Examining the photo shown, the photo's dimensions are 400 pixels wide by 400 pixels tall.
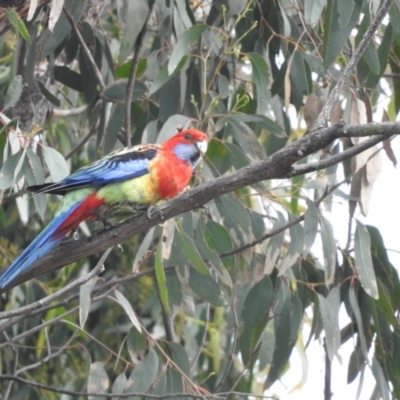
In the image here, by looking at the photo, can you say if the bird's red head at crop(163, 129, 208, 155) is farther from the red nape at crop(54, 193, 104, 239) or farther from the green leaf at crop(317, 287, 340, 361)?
the green leaf at crop(317, 287, 340, 361)

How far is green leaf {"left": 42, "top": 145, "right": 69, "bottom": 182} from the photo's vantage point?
3288 mm

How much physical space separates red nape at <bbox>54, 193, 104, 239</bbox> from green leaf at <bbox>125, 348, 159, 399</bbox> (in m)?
0.65

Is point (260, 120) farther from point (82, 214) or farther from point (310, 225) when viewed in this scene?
point (82, 214)

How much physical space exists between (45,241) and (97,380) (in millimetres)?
873

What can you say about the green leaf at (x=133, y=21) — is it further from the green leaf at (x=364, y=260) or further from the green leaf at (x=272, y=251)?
the green leaf at (x=364, y=260)

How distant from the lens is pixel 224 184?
8.66ft

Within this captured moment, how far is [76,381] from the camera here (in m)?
A: 5.07

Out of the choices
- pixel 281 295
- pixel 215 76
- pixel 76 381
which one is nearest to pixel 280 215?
pixel 281 295

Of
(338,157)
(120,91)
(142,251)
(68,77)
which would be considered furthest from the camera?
(68,77)

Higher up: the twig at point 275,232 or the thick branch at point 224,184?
the thick branch at point 224,184

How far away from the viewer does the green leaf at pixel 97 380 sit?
3.59 meters

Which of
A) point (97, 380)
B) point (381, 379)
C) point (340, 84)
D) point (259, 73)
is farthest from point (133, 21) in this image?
point (381, 379)

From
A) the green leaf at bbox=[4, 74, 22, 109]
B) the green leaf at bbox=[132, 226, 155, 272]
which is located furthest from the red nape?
the green leaf at bbox=[4, 74, 22, 109]

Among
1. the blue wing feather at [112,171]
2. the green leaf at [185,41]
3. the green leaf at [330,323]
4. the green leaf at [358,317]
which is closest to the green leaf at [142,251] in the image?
the blue wing feather at [112,171]
